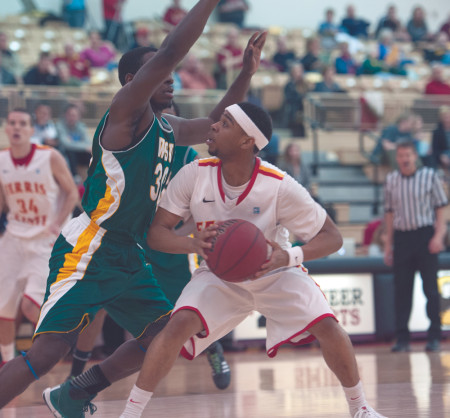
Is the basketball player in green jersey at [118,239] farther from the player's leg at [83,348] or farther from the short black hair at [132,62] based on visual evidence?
the player's leg at [83,348]

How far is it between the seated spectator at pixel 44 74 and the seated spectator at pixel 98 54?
1680 millimetres

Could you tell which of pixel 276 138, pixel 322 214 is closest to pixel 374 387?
pixel 322 214

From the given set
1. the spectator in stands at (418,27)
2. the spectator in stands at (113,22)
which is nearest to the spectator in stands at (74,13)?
the spectator in stands at (113,22)

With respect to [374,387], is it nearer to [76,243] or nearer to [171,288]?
[171,288]

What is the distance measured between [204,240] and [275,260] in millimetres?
350

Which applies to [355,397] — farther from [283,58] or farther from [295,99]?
[283,58]

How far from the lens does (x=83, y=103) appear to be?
11.9 meters

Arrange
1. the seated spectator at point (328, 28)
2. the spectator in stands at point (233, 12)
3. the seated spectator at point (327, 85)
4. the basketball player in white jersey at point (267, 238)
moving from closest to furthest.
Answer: the basketball player in white jersey at point (267, 238) → the seated spectator at point (327, 85) → the seated spectator at point (328, 28) → the spectator in stands at point (233, 12)

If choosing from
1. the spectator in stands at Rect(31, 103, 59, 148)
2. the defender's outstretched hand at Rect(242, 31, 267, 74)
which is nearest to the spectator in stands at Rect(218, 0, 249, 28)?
the spectator in stands at Rect(31, 103, 59, 148)

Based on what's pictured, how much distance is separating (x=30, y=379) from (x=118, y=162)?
3.64 ft

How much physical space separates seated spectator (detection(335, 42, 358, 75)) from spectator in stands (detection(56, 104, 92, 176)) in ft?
21.7

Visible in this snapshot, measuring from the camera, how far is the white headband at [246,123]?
14.0ft

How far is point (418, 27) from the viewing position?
19719mm

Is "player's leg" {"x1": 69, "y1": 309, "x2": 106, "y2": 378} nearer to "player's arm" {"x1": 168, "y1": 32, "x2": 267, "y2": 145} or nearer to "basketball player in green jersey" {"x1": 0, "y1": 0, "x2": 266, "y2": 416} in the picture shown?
"basketball player in green jersey" {"x1": 0, "y1": 0, "x2": 266, "y2": 416}
